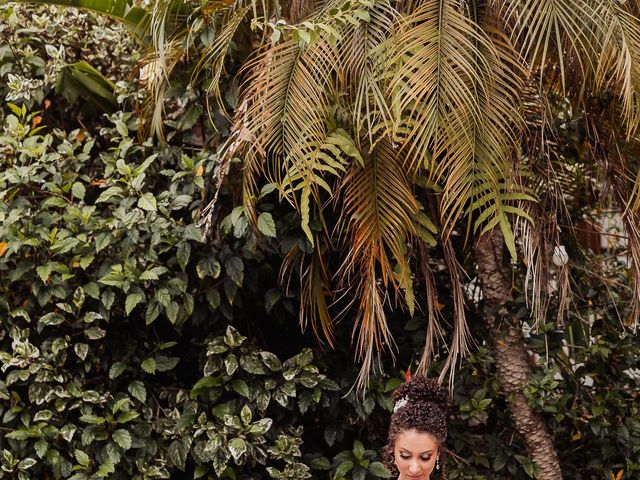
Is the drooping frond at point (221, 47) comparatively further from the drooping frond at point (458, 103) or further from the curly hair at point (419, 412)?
the curly hair at point (419, 412)

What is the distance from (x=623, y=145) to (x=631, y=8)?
2.19 feet

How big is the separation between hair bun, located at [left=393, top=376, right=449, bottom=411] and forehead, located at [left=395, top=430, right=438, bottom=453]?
14 centimetres

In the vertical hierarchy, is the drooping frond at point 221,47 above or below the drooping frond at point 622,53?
below

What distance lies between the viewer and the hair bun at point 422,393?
3771 millimetres

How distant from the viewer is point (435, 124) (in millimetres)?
3988

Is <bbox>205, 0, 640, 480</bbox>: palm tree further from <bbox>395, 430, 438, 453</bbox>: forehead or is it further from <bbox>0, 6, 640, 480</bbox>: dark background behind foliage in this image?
<bbox>395, 430, 438, 453</bbox>: forehead

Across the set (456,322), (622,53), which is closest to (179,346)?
(456,322)

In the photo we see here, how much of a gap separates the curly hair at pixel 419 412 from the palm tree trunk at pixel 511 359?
1.14 metres

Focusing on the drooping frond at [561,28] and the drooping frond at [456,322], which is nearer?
the drooping frond at [561,28]

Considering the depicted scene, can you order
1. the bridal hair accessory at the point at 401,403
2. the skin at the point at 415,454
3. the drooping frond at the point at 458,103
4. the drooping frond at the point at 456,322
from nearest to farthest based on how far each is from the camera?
1. the skin at the point at 415,454
2. the bridal hair accessory at the point at 401,403
3. the drooping frond at the point at 458,103
4. the drooping frond at the point at 456,322

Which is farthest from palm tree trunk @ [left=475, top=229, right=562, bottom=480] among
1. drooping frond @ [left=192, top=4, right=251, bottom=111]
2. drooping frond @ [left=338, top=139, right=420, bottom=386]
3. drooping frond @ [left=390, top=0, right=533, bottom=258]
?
drooping frond @ [left=192, top=4, right=251, bottom=111]

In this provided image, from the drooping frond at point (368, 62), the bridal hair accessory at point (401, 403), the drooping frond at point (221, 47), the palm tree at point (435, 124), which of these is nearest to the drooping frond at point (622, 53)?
the palm tree at point (435, 124)

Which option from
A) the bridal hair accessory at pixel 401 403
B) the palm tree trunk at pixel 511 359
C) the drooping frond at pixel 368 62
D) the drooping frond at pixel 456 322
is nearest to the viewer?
the bridal hair accessory at pixel 401 403

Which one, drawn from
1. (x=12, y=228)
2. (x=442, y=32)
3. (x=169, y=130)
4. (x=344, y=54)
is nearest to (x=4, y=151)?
(x=12, y=228)
